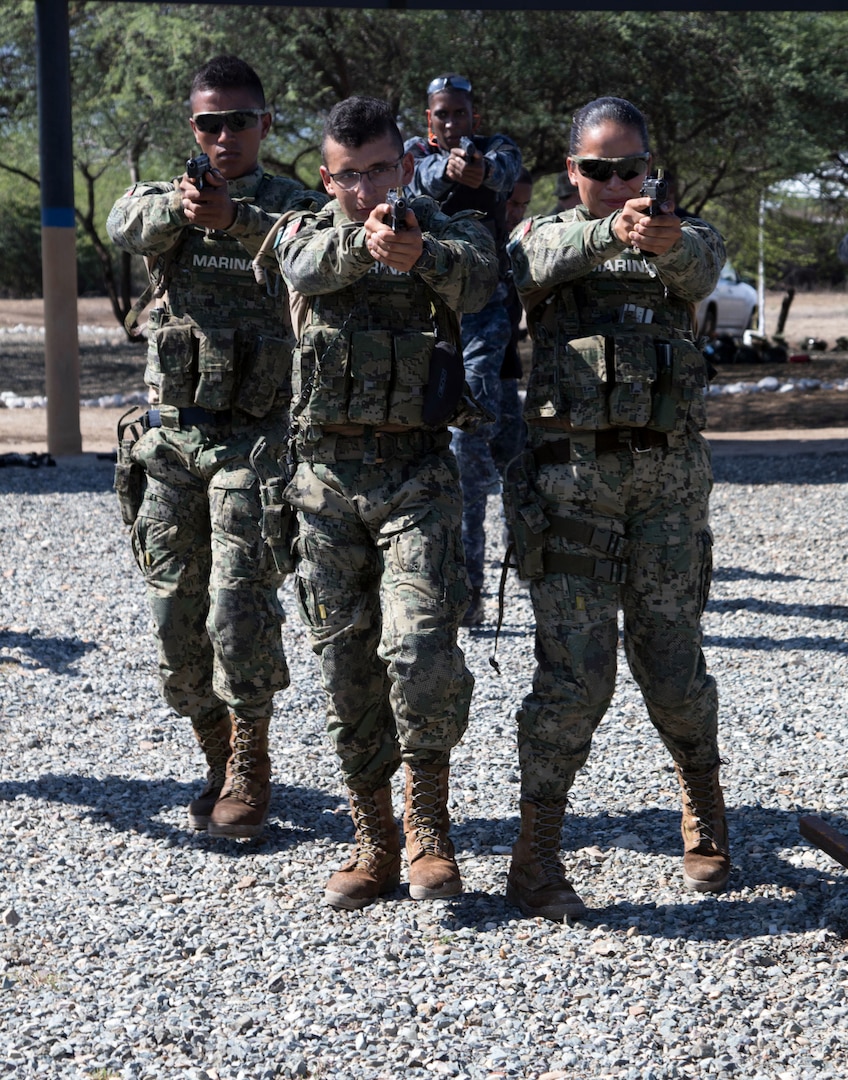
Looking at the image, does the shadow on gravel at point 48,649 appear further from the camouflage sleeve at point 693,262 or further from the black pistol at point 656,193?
the black pistol at point 656,193

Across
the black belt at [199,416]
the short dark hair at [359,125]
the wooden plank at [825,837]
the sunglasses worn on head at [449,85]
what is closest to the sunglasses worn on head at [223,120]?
the short dark hair at [359,125]

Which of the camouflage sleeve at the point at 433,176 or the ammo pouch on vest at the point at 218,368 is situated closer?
the ammo pouch on vest at the point at 218,368

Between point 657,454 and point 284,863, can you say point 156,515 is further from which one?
point 657,454

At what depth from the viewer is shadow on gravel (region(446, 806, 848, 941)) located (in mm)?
3549

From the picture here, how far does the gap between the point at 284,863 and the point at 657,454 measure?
5.12 ft

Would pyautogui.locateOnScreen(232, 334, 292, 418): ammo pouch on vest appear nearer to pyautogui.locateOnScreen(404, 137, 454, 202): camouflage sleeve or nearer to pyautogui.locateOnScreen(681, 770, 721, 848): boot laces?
pyautogui.locateOnScreen(681, 770, 721, 848): boot laces

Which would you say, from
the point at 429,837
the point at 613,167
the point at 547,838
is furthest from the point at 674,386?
the point at 429,837

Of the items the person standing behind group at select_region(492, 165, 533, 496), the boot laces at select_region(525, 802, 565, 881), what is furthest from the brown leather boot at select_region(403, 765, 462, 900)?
the person standing behind group at select_region(492, 165, 533, 496)

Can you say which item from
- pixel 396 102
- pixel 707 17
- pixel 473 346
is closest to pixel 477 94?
pixel 396 102

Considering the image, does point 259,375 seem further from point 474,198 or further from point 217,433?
point 474,198

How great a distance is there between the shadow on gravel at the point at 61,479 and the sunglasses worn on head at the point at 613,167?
27.1ft

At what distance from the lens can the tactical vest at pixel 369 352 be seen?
11.7 ft

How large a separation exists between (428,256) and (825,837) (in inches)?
70.4

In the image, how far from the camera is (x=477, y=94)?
1831 centimetres
